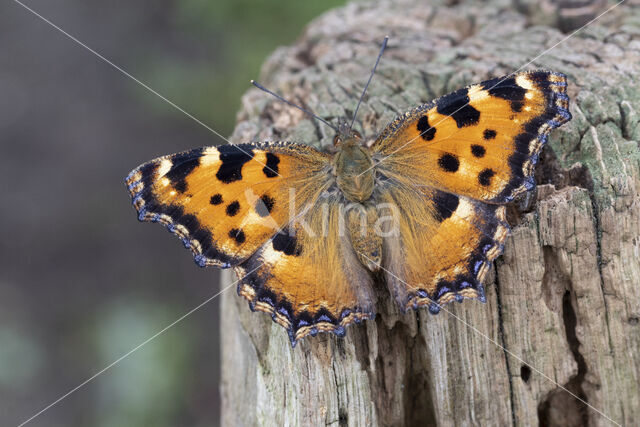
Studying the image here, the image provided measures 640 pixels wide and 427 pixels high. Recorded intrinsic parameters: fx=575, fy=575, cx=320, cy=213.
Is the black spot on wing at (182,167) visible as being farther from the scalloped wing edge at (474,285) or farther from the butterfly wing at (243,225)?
the scalloped wing edge at (474,285)

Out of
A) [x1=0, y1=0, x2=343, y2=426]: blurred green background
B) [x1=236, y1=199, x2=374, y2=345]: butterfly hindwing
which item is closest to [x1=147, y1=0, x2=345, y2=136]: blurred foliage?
[x1=0, y1=0, x2=343, y2=426]: blurred green background

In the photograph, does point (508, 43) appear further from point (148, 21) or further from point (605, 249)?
point (148, 21)

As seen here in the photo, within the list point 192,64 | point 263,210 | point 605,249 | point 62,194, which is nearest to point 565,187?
point 605,249

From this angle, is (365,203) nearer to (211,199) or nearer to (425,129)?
(425,129)

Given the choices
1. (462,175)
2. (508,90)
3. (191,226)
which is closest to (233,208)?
(191,226)

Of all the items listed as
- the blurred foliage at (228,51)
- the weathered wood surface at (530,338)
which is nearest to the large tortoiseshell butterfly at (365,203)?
the weathered wood surface at (530,338)

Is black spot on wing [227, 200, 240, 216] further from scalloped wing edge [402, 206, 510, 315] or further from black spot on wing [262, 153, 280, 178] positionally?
scalloped wing edge [402, 206, 510, 315]

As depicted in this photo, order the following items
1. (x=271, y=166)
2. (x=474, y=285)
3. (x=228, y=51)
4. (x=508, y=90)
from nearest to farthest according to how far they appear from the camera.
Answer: (x=474, y=285) < (x=508, y=90) < (x=271, y=166) < (x=228, y=51)
